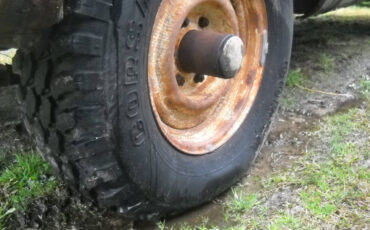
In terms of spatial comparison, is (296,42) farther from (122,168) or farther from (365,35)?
(122,168)

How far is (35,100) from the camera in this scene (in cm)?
150

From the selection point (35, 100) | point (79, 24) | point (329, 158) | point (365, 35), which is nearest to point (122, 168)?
point (35, 100)

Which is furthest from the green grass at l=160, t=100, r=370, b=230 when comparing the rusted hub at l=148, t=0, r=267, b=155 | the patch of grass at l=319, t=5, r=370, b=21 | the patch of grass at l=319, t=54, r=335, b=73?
the patch of grass at l=319, t=5, r=370, b=21

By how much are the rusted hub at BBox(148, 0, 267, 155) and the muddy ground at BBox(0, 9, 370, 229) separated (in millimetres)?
277

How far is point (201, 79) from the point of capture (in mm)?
1982

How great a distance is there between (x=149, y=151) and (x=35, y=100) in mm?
374

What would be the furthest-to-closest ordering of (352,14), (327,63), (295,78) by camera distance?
(352,14), (327,63), (295,78)

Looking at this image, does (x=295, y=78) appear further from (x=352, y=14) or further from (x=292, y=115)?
(x=352, y=14)

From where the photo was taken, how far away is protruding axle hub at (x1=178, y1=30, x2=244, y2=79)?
1.73m

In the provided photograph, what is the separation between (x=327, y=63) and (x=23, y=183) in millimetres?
2138

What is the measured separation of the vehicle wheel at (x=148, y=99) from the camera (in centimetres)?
137

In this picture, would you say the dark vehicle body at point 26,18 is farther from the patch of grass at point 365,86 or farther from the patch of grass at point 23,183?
the patch of grass at point 365,86

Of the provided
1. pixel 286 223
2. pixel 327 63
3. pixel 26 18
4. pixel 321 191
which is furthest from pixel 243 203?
pixel 327 63

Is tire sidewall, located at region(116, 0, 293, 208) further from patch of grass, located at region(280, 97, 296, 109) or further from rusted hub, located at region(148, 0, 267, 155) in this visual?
patch of grass, located at region(280, 97, 296, 109)
